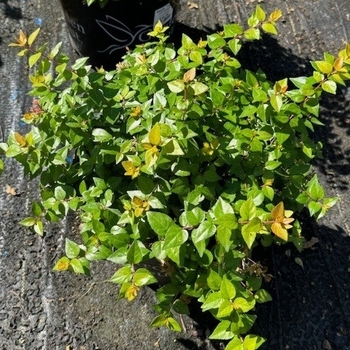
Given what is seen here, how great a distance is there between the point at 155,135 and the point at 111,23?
152 centimetres

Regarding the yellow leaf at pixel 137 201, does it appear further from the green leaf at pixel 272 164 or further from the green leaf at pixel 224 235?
the green leaf at pixel 272 164

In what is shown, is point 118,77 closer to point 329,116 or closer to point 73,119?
point 73,119

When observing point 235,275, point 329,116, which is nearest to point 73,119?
point 235,275

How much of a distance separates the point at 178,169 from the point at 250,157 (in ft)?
0.79

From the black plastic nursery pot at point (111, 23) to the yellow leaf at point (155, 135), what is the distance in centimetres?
141

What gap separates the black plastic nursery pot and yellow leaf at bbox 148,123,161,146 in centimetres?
141

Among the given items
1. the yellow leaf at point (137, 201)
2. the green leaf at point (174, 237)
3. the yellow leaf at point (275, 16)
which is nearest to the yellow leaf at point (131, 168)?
the yellow leaf at point (137, 201)

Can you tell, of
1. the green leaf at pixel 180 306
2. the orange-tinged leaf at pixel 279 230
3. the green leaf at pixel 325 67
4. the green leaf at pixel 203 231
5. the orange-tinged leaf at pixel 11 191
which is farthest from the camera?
the orange-tinged leaf at pixel 11 191

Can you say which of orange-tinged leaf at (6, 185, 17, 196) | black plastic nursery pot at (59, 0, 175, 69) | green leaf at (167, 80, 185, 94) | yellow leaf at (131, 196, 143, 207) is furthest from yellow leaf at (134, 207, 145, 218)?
black plastic nursery pot at (59, 0, 175, 69)

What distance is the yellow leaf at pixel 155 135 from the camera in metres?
1.22

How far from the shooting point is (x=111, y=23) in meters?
2.55

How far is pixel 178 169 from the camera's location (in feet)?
4.62

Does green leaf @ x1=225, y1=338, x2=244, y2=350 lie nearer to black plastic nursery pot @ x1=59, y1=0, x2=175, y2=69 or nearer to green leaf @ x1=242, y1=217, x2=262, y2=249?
green leaf @ x1=242, y1=217, x2=262, y2=249

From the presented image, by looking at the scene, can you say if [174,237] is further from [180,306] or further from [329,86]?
[329,86]
